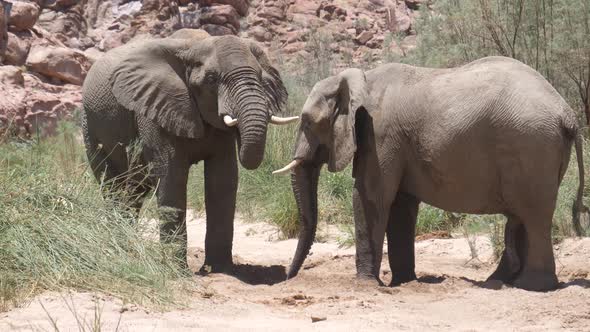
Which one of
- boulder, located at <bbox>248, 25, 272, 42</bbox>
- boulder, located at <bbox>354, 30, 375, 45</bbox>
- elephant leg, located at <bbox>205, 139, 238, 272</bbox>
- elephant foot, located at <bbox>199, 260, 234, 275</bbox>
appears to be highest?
elephant leg, located at <bbox>205, 139, 238, 272</bbox>

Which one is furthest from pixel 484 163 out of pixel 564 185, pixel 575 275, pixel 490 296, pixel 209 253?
pixel 564 185

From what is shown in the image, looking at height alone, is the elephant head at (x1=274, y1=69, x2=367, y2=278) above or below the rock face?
above

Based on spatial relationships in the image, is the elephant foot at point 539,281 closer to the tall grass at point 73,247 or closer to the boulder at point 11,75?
the tall grass at point 73,247

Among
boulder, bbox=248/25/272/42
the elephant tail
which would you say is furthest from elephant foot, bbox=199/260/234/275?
boulder, bbox=248/25/272/42

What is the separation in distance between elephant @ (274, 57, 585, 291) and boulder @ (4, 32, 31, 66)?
14.4 m

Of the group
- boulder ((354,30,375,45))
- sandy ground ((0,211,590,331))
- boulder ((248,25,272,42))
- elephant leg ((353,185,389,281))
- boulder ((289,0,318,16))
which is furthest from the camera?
boulder ((289,0,318,16))

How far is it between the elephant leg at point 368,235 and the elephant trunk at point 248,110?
87 cm

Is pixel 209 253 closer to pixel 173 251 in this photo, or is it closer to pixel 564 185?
pixel 173 251

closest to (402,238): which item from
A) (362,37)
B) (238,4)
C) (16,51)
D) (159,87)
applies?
(159,87)

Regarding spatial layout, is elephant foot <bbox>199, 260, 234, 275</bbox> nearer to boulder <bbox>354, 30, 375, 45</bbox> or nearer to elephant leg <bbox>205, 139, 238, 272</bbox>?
elephant leg <bbox>205, 139, 238, 272</bbox>

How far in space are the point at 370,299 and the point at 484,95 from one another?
5.49 ft

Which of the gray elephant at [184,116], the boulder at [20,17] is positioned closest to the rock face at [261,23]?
the boulder at [20,17]

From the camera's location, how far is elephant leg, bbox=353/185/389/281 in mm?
7898

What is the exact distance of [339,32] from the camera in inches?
1318
